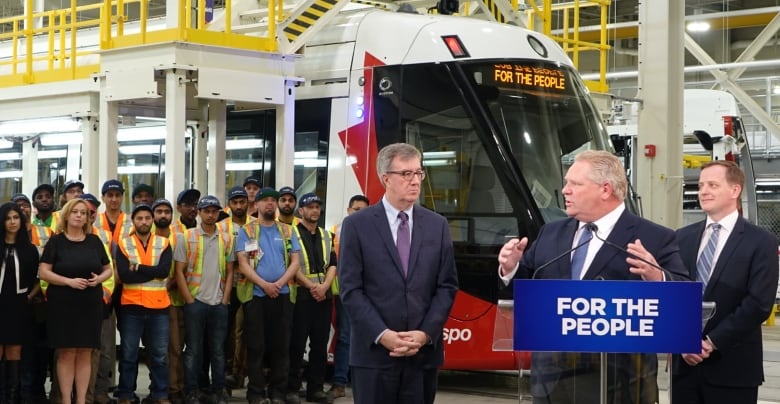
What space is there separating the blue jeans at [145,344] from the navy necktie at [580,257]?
17.2ft

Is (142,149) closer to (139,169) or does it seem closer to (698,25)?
(139,169)

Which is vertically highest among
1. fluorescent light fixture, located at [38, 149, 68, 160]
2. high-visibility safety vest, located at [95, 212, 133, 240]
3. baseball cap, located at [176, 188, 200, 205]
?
fluorescent light fixture, located at [38, 149, 68, 160]

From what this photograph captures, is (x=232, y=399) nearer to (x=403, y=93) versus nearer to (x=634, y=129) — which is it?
(x=403, y=93)

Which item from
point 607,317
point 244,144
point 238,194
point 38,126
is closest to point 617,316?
point 607,317

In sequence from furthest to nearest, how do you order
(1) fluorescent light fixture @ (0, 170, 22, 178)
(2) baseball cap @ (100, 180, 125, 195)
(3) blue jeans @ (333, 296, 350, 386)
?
(1) fluorescent light fixture @ (0, 170, 22, 178) < (3) blue jeans @ (333, 296, 350, 386) < (2) baseball cap @ (100, 180, 125, 195)

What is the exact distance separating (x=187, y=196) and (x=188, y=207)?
0.10 metres

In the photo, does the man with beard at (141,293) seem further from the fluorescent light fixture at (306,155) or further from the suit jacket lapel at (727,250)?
the suit jacket lapel at (727,250)

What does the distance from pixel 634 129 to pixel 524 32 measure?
6452mm

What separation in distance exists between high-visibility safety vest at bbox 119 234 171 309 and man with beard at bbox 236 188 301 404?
731 mm

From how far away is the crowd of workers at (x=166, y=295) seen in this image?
8320mm

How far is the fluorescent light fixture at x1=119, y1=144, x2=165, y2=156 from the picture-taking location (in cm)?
1152

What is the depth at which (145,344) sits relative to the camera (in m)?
9.02

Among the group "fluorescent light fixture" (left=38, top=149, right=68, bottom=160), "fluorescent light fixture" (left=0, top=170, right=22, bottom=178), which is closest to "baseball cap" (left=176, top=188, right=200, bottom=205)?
"fluorescent light fixture" (left=38, top=149, right=68, bottom=160)

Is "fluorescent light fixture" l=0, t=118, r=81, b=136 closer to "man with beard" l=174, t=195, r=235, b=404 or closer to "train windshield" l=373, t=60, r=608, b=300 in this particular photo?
"man with beard" l=174, t=195, r=235, b=404
